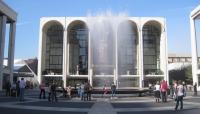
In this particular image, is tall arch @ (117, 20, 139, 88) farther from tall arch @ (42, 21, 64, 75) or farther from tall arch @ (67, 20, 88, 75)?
tall arch @ (42, 21, 64, 75)

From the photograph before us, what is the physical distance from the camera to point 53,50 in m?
91.1

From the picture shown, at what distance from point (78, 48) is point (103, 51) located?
10946 mm

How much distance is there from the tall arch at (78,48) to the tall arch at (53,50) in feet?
9.95

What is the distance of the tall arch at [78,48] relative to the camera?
8800 cm

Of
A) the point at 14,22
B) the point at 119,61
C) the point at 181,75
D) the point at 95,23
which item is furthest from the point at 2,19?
the point at 181,75

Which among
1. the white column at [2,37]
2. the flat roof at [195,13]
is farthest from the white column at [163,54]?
the white column at [2,37]

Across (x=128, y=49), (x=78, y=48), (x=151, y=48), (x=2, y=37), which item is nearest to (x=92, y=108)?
(x=2, y=37)

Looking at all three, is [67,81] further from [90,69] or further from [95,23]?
[95,23]

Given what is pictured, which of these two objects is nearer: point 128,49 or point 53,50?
point 128,49

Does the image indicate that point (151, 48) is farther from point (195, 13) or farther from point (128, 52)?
point (195, 13)

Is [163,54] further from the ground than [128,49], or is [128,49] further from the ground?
[128,49]

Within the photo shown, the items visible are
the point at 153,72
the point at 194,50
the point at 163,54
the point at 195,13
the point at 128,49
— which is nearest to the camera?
the point at 195,13

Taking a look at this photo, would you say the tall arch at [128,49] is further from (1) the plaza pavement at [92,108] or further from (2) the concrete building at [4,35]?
(1) the plaza pavement at [92,108]

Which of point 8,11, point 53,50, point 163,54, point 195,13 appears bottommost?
Answer: point 163,54
